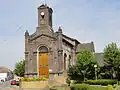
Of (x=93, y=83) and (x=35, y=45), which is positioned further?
(x=35, y=45)

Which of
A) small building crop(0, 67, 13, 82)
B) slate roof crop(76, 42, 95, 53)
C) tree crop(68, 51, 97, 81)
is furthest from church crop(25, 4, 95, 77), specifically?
small building crop(0, 67, 13, 82)

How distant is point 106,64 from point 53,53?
1204cm

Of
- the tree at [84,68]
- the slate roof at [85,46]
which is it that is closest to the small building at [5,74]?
the slate roof at [85,46]

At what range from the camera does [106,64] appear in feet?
200

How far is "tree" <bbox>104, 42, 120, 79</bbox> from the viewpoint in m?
56.1

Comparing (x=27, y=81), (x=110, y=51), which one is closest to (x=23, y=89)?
(x=27, y=81)

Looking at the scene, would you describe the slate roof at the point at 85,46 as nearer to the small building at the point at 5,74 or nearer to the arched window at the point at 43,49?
the arched window at the point at 43,49

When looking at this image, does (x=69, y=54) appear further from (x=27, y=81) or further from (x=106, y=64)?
(x=27, y=81)

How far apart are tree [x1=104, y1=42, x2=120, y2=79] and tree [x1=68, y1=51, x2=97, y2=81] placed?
9.85ft

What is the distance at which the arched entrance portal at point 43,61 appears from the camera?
58.8 metres

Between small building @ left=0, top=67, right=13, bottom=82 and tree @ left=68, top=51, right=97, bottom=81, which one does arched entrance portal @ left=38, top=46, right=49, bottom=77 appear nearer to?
tree @ left=68, top=51, right=97, bottom=81

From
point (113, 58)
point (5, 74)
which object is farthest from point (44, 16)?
point (5, 74)

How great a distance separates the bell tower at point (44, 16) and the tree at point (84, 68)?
34.4 feet

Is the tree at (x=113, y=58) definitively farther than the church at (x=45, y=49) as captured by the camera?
No
